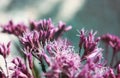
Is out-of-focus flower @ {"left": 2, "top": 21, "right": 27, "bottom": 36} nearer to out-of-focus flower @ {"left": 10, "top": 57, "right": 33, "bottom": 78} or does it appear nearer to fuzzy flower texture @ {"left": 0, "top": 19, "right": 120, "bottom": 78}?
fuzzy flower texture @ {"left": 0, "top": 19, "right": 120, "bottom": 78}

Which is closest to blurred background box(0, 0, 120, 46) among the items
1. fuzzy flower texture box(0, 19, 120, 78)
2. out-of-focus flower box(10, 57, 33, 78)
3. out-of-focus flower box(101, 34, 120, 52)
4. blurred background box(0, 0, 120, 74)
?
blurred background box(0, 0, 120, 74)

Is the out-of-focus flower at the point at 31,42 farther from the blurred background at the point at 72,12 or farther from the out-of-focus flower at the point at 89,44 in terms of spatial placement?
the blurred background at the point at 72,12

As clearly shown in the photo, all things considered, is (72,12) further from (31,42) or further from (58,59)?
(58,59)

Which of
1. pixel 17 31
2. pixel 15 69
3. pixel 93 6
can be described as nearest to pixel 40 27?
pixel 17 31

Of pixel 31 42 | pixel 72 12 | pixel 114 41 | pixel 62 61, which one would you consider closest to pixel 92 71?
pixel 62 61

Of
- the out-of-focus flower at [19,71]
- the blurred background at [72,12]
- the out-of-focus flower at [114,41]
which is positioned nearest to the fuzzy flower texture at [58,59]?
the out-of-focus flower at [19,71]

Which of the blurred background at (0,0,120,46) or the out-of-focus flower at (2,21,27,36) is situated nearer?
the out-of-focus flower at (2,21,27,36)

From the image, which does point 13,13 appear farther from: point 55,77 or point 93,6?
point 55,77

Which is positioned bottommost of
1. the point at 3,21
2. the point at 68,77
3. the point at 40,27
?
the point at 68,77

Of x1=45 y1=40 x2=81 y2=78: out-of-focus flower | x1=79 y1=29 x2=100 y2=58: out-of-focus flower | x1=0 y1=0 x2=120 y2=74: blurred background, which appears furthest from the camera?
x1=0 y1=0 x2=120 y2=74: blurred background
